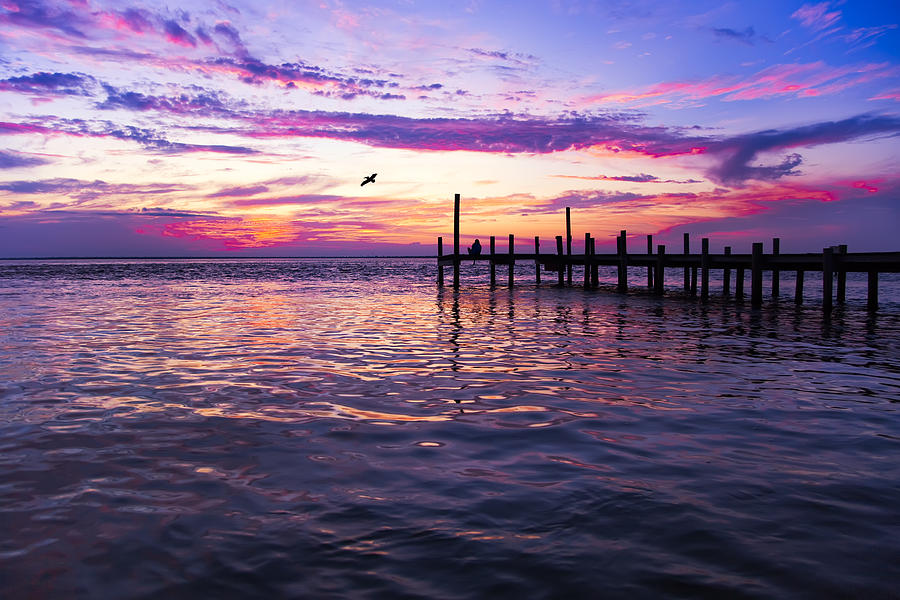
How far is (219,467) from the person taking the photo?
4.82m

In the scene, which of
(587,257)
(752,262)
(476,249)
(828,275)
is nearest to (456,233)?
(476,249)

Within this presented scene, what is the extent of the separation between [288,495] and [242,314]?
14.5 metres

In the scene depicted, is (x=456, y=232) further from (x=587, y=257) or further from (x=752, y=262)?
(x=752, y=262)

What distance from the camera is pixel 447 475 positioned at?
462cm

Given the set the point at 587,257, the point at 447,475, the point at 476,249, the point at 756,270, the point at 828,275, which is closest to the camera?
the point at 447,475

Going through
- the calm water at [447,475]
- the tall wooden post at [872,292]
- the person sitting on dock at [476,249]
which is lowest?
the calm water at [447,475]

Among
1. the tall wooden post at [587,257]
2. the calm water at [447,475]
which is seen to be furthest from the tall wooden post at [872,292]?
the tall wooden post at [587,257]

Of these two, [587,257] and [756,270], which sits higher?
[587,257]

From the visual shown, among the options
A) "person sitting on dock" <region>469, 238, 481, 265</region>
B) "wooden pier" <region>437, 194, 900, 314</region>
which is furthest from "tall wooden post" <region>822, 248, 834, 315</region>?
"person sitting on dock" <region>469, 238, 481, 265</region>

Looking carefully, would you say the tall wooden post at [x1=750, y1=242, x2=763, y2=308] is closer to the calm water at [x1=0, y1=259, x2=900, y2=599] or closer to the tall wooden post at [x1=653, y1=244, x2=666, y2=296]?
the tall wooden post at [x1=653, y1=244, x2=666, y2=296]

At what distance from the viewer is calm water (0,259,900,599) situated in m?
3.21

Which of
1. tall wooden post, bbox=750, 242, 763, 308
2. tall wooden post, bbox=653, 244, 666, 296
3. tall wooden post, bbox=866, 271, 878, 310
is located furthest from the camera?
tall wooden post, bbox=653, 244, 666, 296

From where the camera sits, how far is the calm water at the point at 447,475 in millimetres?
3209

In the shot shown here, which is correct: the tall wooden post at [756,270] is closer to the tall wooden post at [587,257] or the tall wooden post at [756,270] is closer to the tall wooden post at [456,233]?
the tall wooden post at [587,257]
